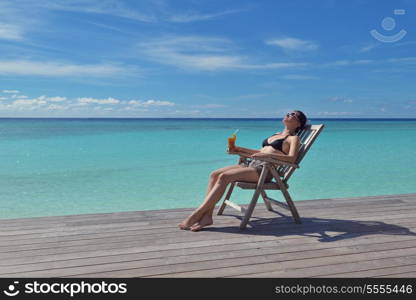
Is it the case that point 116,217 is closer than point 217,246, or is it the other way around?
point 217,246

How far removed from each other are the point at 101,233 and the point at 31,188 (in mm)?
6027

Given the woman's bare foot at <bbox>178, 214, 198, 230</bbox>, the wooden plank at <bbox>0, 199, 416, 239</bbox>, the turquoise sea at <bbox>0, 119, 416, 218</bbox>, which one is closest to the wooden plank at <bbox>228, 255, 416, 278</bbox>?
the woman's bare foot at <bbox>178, 214, 198, 230</bbox>

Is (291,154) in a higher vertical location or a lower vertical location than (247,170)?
higher

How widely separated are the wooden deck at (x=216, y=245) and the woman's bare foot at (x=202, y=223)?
0.21 feet

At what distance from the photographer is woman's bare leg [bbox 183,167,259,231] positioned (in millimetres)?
3216

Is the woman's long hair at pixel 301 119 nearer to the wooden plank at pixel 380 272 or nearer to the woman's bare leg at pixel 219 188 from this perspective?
the woman's bare leg at pixel 219 188

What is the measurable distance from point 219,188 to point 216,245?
584 mm

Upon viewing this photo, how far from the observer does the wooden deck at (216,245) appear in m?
2.37

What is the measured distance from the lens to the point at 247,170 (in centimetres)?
334

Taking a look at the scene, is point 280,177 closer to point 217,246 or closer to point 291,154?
point 291,154

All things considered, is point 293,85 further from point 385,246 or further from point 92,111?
point 385,246

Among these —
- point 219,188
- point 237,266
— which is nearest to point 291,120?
point 219,188

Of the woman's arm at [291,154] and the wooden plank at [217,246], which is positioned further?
the woman's arm at [291,154]

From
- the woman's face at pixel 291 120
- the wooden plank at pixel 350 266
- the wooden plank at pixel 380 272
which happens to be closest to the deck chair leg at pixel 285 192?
the woman's face at pixel 291 120
